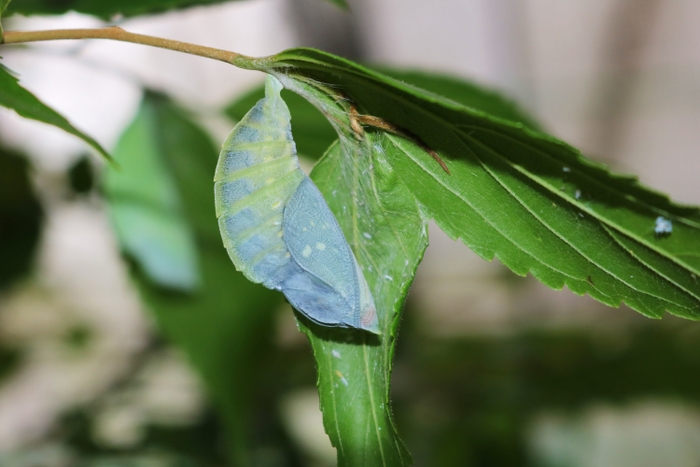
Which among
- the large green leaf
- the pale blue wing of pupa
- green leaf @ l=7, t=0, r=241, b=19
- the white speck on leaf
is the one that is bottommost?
the large green leaf

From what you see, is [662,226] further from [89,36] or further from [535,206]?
[89,36]

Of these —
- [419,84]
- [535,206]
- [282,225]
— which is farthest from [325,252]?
[419,84]

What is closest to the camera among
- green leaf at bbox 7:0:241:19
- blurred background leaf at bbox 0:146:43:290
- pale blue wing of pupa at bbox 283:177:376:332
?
pale blue wing of pupa at bbox 283:177:376:332

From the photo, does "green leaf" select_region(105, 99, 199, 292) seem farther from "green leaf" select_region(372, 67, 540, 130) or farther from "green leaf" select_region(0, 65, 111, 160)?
"green leaf" select_region(0, 65, 111, 160)

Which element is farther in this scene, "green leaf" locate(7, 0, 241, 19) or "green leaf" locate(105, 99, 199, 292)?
"green leaf" locate(105, 99, 199, 292)

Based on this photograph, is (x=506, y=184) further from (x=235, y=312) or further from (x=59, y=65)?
(x=59, y=65)

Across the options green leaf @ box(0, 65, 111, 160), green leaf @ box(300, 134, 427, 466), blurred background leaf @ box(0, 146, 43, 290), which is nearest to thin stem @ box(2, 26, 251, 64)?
green leaf @ box(0, 65, 111, 160)

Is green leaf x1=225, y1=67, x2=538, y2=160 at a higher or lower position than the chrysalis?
higher

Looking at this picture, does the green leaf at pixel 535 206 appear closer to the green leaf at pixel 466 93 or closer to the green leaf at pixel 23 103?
the green leaf at pixel 23 103

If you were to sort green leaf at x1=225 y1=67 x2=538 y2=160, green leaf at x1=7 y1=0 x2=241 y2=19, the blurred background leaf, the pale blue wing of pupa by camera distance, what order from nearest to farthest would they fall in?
the pale blue wing of pupa → green leaf at x1=7 y1=0 x2=241 y2=19 → green leaf at x1=225 y1=67 x2=538 y2=160 → the blurred background leaf

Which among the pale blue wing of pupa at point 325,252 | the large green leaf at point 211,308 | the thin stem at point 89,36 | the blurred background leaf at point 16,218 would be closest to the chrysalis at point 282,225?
the pale blue wing of pupa at point 325,252
